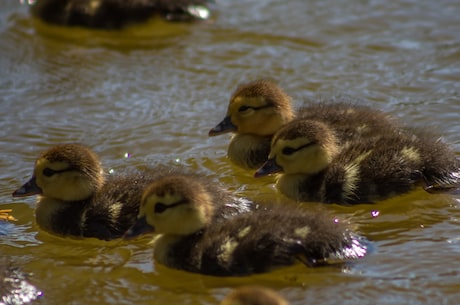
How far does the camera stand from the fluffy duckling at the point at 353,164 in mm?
5895

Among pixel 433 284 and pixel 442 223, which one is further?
pixel 442 223

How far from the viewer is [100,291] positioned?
5.18 metres

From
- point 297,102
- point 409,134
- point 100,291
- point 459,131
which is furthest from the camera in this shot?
point 297,102

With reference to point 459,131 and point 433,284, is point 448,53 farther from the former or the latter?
point 433,284

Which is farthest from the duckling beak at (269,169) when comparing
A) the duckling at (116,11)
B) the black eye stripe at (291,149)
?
the duckling at (116,11)

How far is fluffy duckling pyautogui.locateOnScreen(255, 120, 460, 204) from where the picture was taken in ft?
19.3

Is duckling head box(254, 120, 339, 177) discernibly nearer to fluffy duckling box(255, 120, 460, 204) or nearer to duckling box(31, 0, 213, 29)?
fluffy duckling box(255, 120, 460, 204)

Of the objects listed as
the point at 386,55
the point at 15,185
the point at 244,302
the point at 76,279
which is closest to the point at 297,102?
the point at 386,55

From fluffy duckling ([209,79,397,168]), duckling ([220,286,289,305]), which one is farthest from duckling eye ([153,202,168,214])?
fluffy duckling ([209,79,397,168])

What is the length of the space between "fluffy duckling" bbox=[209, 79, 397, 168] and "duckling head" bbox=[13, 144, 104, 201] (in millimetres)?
1098

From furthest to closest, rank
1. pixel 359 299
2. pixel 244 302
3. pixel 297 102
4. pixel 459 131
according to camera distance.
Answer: pixel 297 102
pixel 459 131
pixel 359 299
pixel 244 302

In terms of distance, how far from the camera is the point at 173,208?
5227 millimetres

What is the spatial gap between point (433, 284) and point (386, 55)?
12.8ft

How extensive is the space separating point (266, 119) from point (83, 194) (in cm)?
130
